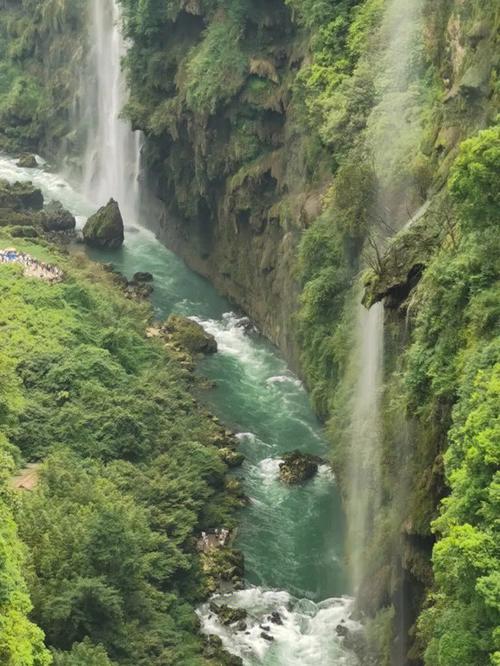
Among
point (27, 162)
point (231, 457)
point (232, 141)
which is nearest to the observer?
point (231, 457)

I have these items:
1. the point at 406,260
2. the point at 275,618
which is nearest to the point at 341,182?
the point at 406,260

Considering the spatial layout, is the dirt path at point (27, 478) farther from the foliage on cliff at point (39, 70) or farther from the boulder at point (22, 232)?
the foliage on cliff at point (39, 70)

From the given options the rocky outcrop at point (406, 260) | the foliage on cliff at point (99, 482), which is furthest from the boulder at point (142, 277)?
the rocky outcrop at point (406, 260)

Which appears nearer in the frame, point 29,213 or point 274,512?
point 274,512

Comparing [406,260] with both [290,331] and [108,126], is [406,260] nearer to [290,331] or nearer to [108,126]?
[290,331]

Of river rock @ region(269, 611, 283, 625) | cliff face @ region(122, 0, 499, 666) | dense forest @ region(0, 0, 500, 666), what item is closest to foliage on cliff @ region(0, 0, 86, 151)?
cliff face @ region(122, 0, 499, 666)

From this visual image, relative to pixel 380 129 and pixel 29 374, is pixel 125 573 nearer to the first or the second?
pixel 29 374

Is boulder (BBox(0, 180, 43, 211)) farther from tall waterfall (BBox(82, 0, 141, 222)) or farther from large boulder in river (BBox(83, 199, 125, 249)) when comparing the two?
large boulder in river (BBox(83, 199, 125, 249))
